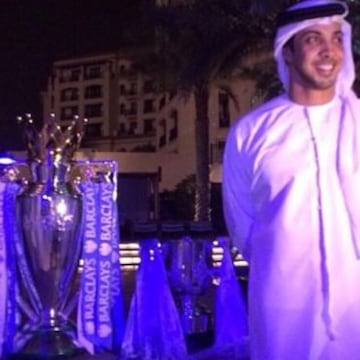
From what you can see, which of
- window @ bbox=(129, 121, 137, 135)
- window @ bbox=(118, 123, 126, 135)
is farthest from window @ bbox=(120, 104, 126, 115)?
window @ bbox=(129, 121, 137, 135)

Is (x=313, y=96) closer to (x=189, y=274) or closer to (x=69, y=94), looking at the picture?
(x=189, y=274)

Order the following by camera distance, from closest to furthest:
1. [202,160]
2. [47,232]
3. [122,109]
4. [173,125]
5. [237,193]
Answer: [237,193] → [47,232] → [202,160] → [173,125] → [122,109]

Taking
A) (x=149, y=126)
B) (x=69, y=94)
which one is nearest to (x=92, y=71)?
(x=69, y=94)

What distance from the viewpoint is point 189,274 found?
690 cm

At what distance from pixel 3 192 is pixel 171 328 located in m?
1.44

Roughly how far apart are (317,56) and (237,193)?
50 centimetres

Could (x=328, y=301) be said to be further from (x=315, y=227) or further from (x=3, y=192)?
(x=3, y=192)

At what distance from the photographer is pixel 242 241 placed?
10.1ft

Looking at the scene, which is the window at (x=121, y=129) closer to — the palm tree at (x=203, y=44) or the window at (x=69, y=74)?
the window at (x=69, y=74)

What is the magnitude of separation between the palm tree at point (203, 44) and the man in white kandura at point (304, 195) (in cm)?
1438

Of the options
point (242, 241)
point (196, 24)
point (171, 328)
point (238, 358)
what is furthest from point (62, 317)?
point (196, 24)

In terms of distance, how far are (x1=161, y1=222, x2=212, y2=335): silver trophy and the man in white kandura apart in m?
3.81

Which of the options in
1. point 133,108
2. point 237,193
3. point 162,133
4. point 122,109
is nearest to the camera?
point 237,193

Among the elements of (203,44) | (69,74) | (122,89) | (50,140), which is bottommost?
(50,140)
